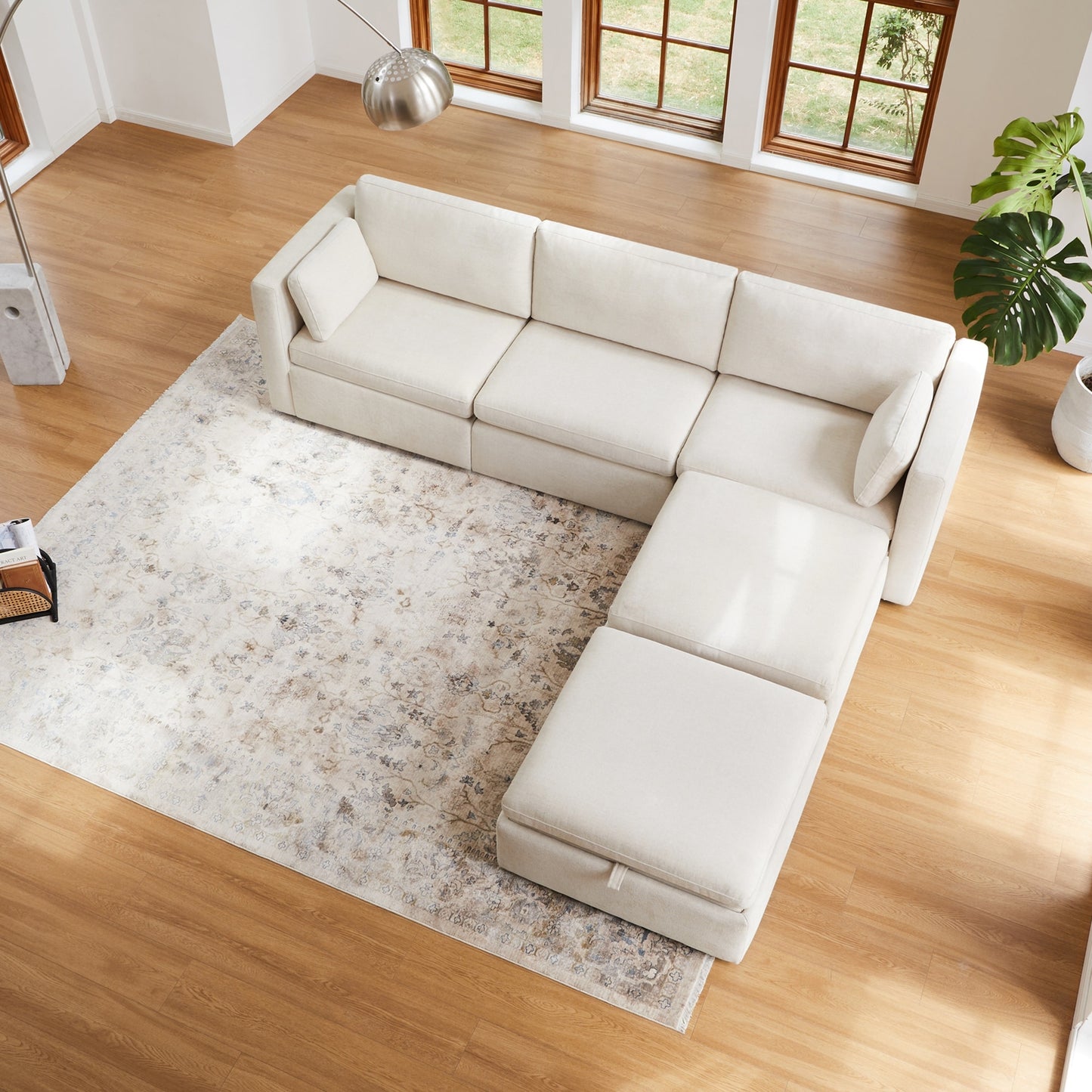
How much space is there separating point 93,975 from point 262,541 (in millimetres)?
1690

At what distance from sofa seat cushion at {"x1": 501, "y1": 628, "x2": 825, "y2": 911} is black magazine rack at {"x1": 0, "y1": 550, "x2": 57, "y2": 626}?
190cm

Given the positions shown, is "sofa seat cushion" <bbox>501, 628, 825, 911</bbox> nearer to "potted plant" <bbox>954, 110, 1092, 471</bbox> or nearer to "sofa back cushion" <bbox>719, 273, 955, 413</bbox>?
"sofa back cushion" <bbox>719, 273, 955, 413</bbox>

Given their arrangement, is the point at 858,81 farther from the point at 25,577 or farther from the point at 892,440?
the point at 25,577

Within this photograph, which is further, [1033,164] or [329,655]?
[1033,164]

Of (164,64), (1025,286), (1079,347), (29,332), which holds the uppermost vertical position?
(1025,286)

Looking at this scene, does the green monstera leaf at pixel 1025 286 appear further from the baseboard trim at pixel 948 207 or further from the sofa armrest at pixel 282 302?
the sofa armrest at pixel 282 302

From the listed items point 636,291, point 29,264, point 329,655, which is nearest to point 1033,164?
point 636,291

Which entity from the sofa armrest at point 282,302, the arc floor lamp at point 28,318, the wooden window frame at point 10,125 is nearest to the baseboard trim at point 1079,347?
the arc floor lamp at point 28,318

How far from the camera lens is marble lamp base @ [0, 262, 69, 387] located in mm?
4836

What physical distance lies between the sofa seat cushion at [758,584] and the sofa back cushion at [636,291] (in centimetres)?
67

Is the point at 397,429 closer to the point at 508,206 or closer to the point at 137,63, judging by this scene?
the point at 508,206

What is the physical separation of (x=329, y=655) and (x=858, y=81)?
12.7 ft

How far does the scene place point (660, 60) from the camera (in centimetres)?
629

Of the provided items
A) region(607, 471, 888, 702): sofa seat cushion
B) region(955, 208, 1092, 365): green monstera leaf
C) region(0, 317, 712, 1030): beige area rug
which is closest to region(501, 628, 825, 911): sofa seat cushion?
region(607, 471, 888, 702): sofa seat cushion
